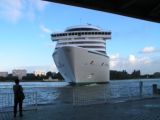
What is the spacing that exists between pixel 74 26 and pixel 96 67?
12897 millimetres

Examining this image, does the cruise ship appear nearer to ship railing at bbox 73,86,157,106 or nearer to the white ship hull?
the white ship hull

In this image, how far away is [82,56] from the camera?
1206 inches

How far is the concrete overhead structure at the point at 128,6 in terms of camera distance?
23.9ft

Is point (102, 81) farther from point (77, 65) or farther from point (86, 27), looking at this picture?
point (86, 27)

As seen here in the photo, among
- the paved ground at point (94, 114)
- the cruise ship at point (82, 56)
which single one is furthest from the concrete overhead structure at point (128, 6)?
the cruise ship at point (82, 56)

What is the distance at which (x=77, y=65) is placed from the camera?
3044 centimetres

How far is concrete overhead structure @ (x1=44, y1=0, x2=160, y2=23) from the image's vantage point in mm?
7298

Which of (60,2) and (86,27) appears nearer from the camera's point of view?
(60,2)

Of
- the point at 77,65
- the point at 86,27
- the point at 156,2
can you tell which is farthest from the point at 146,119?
the point at 86,27

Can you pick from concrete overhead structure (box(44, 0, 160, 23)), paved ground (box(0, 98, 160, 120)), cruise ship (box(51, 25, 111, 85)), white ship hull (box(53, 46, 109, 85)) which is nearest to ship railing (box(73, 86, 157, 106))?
paved ground (box(0, 98, 160, 120))

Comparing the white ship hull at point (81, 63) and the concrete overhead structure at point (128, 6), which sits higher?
the concrete overhead structure at point (128, 6)

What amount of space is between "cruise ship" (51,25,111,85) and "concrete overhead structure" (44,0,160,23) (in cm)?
2100

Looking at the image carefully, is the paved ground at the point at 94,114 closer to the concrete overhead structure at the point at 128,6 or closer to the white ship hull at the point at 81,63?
the concrete overhead structure at the point at 128,6

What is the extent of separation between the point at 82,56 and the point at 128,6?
22328 millimetres
